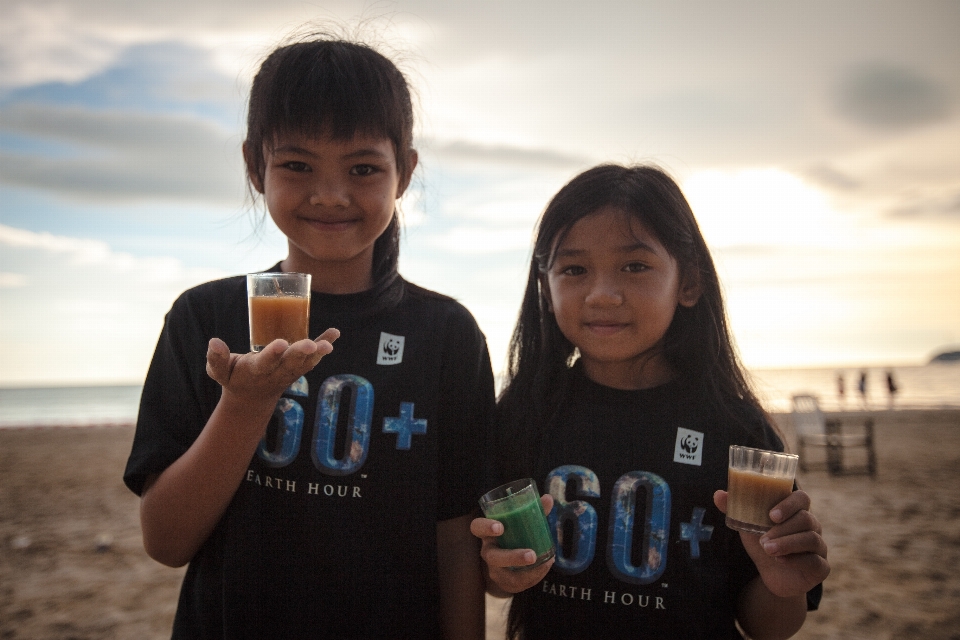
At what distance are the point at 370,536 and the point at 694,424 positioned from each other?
129 centimetres

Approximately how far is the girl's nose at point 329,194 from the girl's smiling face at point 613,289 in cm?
93

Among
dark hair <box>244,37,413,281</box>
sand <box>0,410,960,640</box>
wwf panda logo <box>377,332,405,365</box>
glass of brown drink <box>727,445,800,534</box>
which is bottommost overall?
sand <box>0,410,960,640</box>

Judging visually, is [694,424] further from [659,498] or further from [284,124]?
[284,124]

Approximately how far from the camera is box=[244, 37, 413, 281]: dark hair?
211cm

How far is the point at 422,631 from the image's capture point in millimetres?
1997

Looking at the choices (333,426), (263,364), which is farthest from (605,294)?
(263,364)

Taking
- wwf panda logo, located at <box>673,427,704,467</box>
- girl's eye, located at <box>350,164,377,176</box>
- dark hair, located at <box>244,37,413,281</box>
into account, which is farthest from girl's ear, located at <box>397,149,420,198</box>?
wwf panda logo, located at <box>673,427,704,467</box>

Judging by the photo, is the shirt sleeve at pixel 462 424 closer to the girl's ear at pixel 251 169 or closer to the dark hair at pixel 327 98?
the dark hair at pixel 327 98

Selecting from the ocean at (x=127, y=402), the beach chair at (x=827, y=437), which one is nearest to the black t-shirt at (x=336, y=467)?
the beach chair at (x=827, y=437)

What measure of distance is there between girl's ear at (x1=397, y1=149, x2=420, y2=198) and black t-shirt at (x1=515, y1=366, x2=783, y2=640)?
1.10 meters

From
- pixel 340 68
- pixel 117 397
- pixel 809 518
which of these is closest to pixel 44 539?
pixel 340 68

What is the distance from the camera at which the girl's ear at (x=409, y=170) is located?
7.89ft

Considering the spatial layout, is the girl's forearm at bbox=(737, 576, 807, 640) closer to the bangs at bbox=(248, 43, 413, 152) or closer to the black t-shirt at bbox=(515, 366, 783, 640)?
the black t-shirt at bbox=(515, 366, 783, 640)

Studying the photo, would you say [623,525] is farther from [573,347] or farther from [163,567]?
[163,567]
